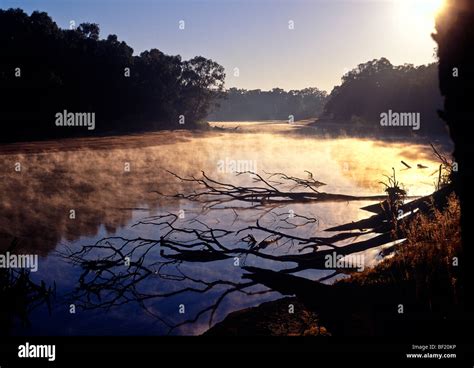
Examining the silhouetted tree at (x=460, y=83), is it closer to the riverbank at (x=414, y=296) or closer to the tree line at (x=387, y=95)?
the riverbank at (x=414, y=296)

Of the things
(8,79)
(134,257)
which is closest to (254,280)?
(134,257)

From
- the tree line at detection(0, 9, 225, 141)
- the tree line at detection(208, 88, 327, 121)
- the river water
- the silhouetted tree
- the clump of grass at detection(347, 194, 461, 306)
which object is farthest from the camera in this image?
the tree line at detection(208, 88, 327, 121)

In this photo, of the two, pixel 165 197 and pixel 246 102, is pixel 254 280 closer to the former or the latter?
pixel 165 197

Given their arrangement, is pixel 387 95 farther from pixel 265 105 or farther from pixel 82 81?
pixel 265 105

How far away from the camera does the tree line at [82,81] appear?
105 feet

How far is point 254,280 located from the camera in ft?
24.3

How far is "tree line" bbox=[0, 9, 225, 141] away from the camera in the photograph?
105ft

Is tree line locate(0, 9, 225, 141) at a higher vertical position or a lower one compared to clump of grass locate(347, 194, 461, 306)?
higher

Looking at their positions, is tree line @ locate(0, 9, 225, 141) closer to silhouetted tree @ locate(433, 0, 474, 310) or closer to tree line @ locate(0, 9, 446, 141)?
tree line @ locate(0, 9, 446, 141)

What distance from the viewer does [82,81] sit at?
125 feet

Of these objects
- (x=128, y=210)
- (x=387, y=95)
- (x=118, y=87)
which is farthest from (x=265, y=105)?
(x=128, y=210)

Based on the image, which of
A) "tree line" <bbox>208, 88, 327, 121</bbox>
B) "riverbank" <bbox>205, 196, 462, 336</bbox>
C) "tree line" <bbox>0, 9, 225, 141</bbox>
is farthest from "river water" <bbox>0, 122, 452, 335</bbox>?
"tree line" <bbox>208, 88, 327, 121</bbox>

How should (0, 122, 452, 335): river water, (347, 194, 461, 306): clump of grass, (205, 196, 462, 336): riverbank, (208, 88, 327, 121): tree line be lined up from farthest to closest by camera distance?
(208, 88, 327, 121): tree line < (0, 122, 452, 335): river water < (347, 194, 461, 306): clump of grass < (205, 196, 462, 336): riverbank

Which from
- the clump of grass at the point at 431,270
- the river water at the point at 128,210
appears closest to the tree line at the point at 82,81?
the river water at the point at 128,210
